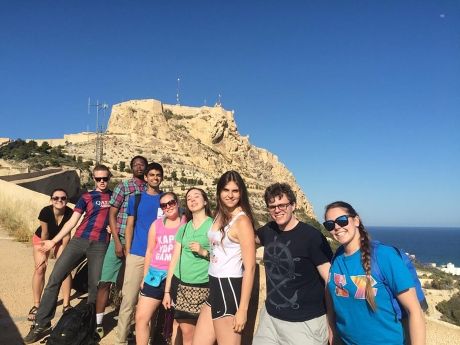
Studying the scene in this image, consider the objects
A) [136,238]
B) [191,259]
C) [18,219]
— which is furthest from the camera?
[18,219]

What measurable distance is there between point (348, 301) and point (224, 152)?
76167mm

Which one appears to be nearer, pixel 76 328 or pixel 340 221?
pixel 340 221

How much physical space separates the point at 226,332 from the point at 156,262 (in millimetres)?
1027

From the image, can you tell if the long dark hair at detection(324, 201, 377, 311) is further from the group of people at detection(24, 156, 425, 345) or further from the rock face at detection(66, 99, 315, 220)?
the rock face at detection(66, 99, 315, 220)

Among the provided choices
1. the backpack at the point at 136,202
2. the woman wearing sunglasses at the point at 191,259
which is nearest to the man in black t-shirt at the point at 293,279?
the woman wearing sunglasses at the point at 191,259

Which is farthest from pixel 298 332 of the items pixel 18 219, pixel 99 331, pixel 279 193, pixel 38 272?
pixel 18 219

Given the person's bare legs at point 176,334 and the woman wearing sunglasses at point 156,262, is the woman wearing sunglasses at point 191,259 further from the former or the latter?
the woman wearing sunglasses at point 156,262

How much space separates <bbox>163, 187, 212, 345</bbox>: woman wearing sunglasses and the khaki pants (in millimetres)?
632

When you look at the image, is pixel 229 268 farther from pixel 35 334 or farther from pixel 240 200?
pixel 35 334

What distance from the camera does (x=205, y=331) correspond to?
9.63 ft

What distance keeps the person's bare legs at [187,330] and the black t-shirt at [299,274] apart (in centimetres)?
84

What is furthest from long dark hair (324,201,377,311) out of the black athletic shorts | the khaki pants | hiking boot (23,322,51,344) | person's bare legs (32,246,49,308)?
person's bare legs (32,246,49,308)

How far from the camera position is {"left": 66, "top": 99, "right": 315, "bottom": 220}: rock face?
58438mm

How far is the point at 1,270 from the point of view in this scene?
6.82 metres
